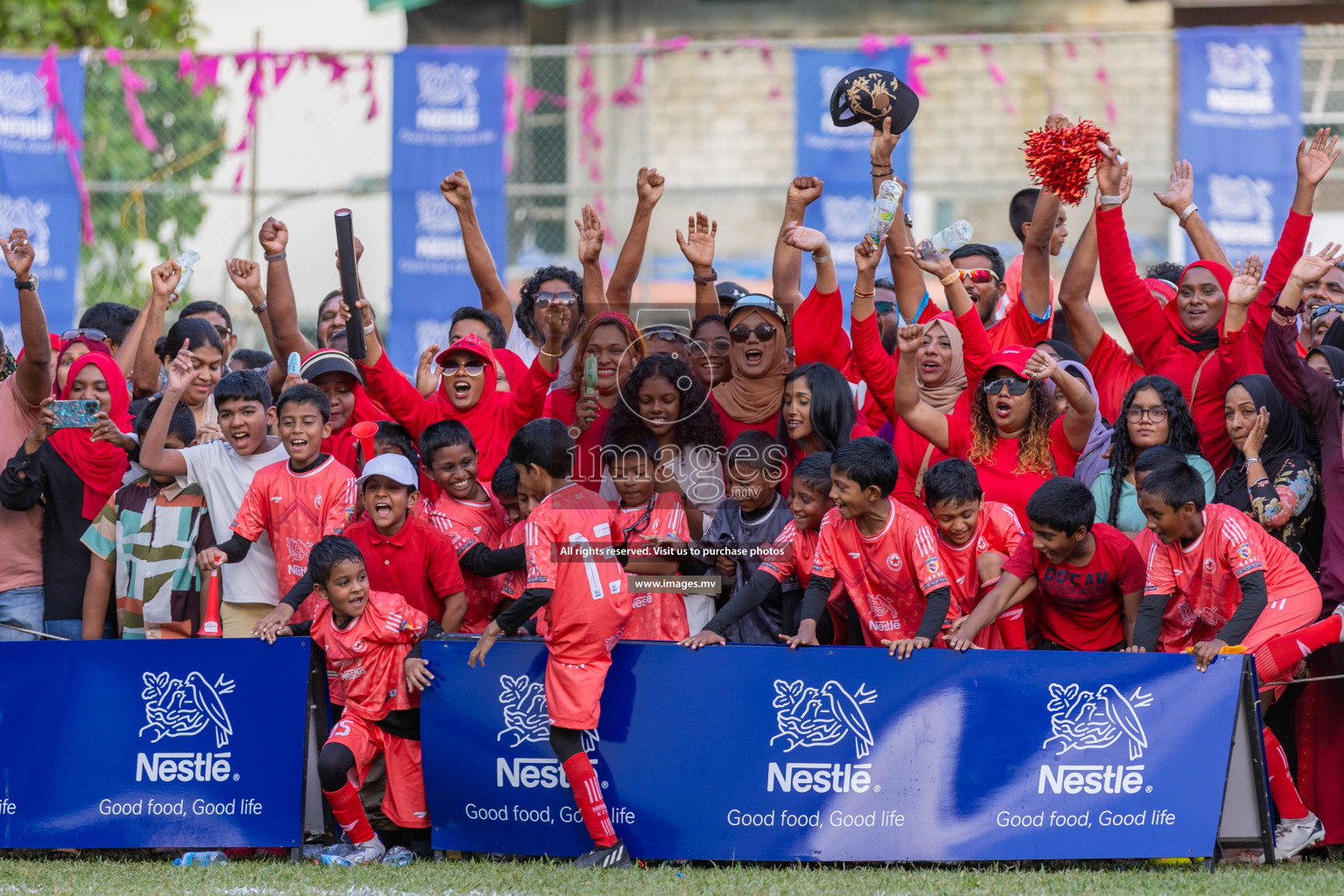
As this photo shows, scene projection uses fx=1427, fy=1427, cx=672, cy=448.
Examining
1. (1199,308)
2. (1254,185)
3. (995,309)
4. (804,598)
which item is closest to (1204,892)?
(804,598)

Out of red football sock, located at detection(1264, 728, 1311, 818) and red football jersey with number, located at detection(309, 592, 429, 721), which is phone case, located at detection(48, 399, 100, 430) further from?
red football sock, located at detection(1264, 728, 1311, 818)

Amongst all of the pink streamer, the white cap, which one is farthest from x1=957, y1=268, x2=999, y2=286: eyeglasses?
the pink streamer

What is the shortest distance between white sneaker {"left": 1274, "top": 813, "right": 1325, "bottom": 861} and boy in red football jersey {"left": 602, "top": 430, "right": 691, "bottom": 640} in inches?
94.1

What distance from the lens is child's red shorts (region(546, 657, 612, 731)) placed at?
536 centimetres

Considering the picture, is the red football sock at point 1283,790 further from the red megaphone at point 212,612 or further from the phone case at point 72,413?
the phone case at point 72,413

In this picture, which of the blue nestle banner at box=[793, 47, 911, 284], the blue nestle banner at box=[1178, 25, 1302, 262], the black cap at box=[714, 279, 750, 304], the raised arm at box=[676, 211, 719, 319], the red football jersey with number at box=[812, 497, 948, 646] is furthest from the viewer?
the blue nestle banner at box=[793, 47, 911, 284]

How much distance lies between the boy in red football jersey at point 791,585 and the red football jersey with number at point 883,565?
0.09 meters

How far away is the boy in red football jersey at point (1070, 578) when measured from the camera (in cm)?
539

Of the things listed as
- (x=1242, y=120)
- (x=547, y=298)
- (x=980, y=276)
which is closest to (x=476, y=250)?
(x=547, y=298)

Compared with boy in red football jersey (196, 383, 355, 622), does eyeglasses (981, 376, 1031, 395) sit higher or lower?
higher

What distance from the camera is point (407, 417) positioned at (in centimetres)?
673

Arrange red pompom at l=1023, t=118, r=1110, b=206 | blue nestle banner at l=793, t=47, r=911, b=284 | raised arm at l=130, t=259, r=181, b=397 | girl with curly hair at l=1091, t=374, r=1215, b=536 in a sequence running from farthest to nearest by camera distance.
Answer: blue nestle banner at l=793, t=47, r=911, b=284, raised arm at l=130, t=259, r=181, b=397, red pompom at l=1023, t=118, r=1110, b=206, girl with curly hair at l=1091, t=374, r=1215, b=536

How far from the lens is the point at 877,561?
5.64 metres

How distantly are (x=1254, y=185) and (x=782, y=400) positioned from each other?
8.08m
